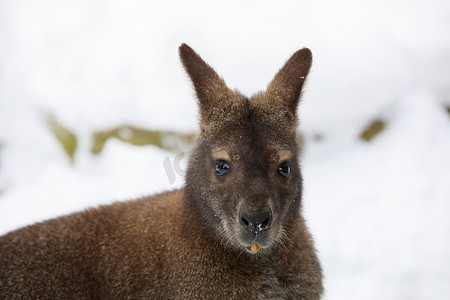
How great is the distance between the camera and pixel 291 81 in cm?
544

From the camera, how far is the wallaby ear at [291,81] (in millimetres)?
5387

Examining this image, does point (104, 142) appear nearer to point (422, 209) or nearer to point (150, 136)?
point (150, 136)

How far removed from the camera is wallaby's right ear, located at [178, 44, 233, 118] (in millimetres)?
5238

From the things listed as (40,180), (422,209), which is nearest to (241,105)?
(422,209)

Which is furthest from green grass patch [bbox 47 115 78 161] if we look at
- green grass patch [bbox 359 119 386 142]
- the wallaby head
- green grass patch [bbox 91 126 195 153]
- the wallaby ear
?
the wallaby ear

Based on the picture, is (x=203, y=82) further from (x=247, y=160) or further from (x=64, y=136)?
(x=64, y=136)

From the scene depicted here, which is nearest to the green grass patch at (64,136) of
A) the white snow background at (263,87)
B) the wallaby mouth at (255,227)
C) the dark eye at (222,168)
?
the white snow background at (263,87)

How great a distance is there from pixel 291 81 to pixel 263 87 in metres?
3.47

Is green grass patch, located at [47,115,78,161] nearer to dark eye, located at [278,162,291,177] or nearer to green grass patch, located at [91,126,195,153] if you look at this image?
green grass patch, located at [91,126,195,153]

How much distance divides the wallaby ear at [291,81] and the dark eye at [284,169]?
0.66 m

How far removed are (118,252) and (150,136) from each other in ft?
12.7

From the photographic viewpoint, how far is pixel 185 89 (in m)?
9.28

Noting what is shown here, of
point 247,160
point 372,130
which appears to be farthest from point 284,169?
point 372,130

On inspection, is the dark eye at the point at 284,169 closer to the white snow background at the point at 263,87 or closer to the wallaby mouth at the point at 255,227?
the wallaby mouth at the point at 255,227
